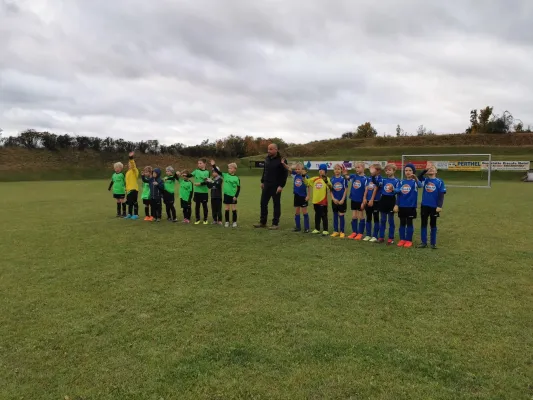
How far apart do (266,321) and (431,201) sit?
5.41 m

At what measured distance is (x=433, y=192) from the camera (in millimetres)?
8273

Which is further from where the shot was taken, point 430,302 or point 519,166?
point 519,166

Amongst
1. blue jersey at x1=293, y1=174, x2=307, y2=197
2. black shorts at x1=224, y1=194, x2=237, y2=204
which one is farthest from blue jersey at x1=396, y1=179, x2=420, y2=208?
black shorts at x1=224, y1=194, x2=237, y2=204

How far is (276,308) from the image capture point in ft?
16.1

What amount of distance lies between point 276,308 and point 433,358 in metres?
1.92

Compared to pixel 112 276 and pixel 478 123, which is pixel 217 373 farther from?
pixel 478 123

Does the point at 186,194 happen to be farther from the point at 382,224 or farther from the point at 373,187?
the point at 382,224

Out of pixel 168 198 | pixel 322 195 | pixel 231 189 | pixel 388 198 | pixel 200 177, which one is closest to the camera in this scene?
pixel 388 198

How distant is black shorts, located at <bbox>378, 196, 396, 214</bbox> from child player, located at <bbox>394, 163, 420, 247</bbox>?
0.23 m

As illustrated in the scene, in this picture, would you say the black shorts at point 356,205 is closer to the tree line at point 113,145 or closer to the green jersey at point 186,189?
the green jersey at point 186,189

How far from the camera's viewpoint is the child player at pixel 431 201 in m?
8.20

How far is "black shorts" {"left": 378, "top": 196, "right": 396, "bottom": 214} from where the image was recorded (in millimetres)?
8844

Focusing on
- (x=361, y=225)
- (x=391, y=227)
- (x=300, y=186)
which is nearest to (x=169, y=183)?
(x=300, y=186)

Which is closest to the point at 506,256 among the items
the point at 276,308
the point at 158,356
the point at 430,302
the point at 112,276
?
the point at 430,302
